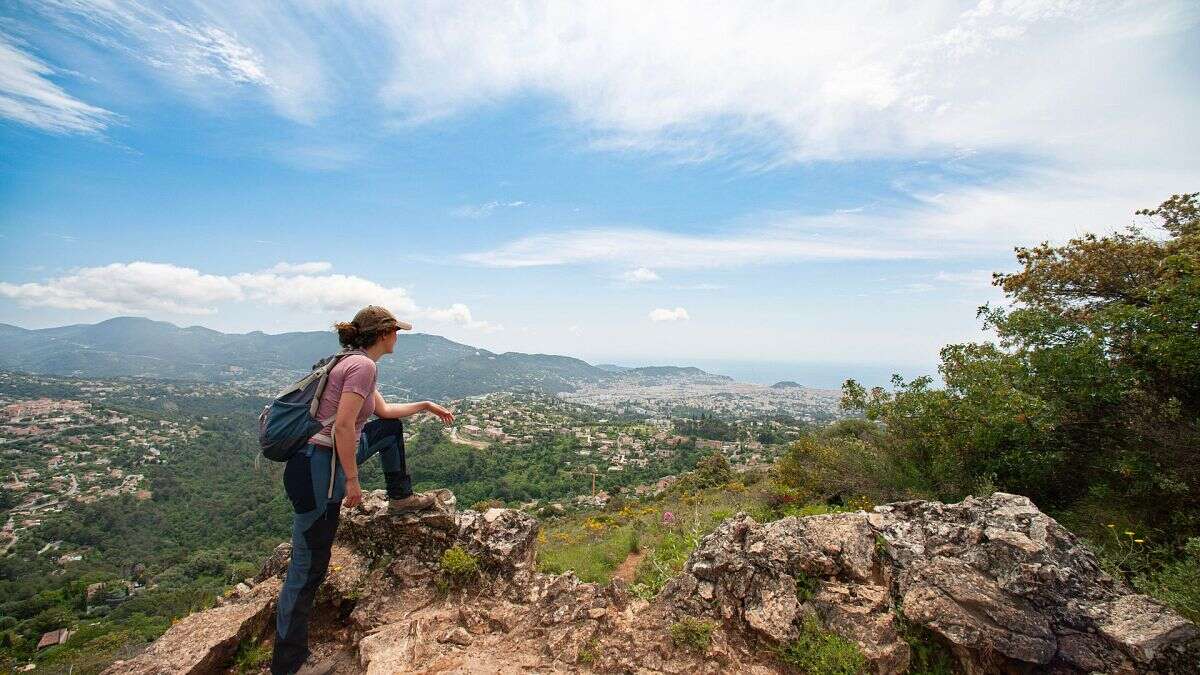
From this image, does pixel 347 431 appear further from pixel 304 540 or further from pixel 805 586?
pixel 805 586

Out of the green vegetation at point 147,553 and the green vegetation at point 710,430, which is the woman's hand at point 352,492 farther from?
the green vegetation at point 710,430

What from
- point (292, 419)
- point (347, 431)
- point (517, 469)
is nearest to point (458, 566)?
point (347, 431)

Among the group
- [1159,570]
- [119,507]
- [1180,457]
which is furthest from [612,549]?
[119,507]

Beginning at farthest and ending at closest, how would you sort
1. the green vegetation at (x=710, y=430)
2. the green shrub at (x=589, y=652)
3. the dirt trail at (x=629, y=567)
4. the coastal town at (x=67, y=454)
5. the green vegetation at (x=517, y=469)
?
1. the green vegetation at (x=710, y=430)
2. the coastal town at (x=67, y=454)
3. the green vegetation at (x=517, y=469)
4. the dirt trail at (x=629, y=567)
5. the green shrub at (x=589, y=652)

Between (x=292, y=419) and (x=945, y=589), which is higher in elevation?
(x=292, y=419)

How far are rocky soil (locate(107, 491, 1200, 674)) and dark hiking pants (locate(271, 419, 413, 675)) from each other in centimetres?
61

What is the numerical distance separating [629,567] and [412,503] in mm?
4697

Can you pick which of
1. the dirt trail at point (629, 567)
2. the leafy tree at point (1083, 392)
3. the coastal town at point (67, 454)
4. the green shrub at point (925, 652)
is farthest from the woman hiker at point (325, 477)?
the coastal town at point (67, 454)

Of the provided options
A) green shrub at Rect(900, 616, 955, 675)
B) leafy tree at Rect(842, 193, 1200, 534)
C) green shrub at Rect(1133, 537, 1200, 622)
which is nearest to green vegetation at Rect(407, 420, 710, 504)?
leafy tree at Rect(842, 193, 1200, 534)

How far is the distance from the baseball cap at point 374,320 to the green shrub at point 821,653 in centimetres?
467

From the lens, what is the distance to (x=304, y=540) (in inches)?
150

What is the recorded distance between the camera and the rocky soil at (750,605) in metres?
3.71

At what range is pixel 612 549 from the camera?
8.95 metres

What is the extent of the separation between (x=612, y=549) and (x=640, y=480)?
5014 centimetres
